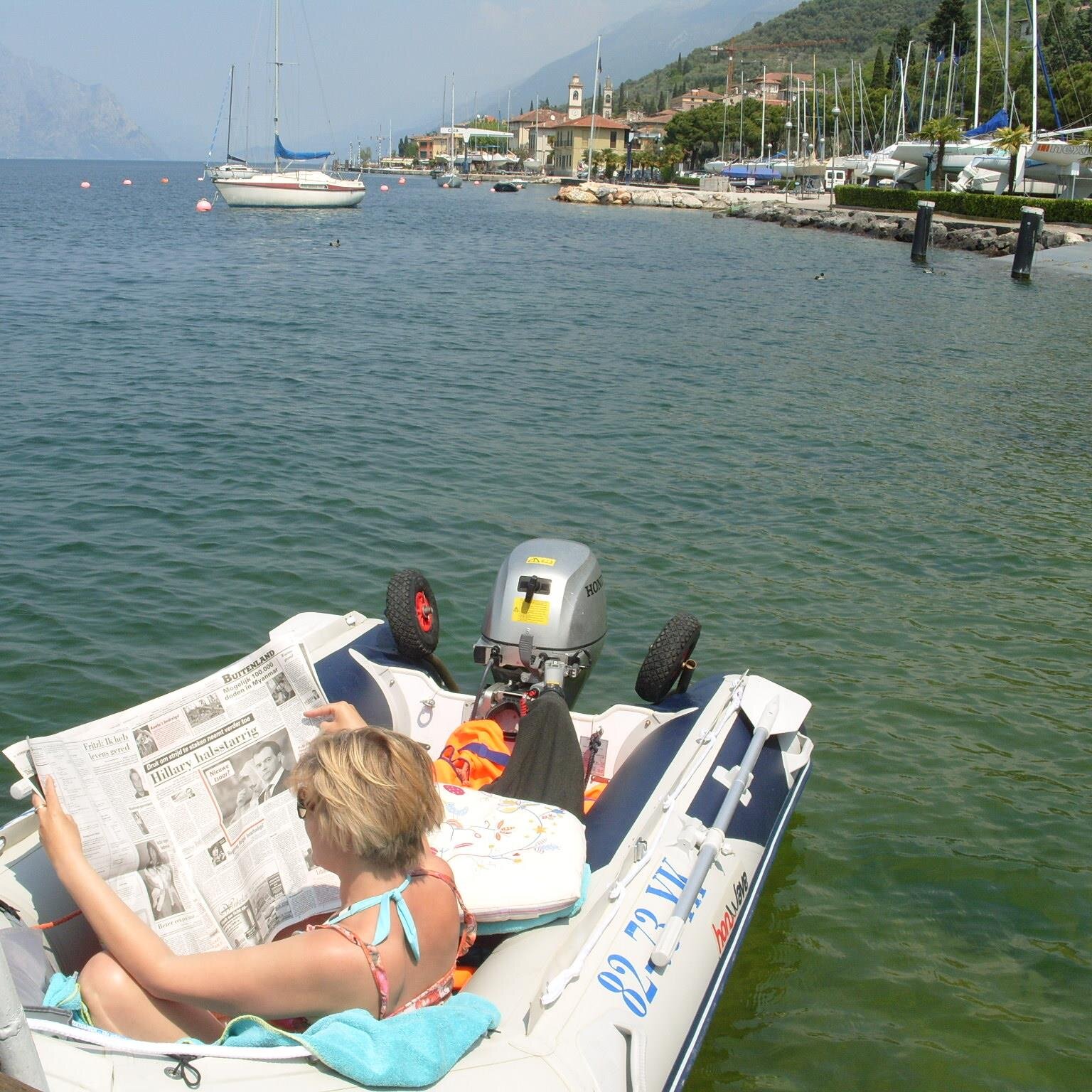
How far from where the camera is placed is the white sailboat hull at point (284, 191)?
57.2 m

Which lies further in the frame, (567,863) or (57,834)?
(567,863)

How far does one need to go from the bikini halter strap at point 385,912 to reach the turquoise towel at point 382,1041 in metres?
0.19

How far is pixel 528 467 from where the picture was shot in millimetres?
11969

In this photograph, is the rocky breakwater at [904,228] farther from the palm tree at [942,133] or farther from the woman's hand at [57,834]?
the woman's hand at [57,834]

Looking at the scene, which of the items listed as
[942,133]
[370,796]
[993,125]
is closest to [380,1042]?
[370,796]

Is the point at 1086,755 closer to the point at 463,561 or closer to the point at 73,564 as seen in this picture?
the point at 463,561

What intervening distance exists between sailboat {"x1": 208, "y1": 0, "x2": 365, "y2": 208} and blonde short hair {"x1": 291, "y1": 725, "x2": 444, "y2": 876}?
56.9 m

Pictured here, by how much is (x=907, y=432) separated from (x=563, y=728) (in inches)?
423

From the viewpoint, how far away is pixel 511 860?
11.4ft

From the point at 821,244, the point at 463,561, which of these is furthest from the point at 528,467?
the point at 821,244

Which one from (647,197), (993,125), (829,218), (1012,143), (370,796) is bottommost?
(370,796)

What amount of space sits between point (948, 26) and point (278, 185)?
5194cm

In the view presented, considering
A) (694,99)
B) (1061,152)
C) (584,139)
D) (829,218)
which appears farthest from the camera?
(694,99)

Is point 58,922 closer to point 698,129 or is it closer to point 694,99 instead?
point 698,129
